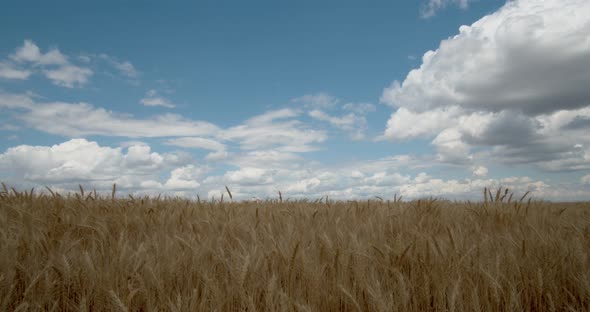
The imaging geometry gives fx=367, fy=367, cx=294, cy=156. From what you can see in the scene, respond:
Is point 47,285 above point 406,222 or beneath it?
beneath

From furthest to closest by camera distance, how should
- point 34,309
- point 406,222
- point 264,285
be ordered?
point 406,222 → point 264,285 → point 34,309

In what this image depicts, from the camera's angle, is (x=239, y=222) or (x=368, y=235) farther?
(x=239, y=222)

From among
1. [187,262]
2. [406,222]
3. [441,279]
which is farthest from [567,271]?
[187,262]

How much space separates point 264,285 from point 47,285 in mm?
1029

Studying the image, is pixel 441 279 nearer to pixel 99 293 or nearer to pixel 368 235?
pixel 368 235

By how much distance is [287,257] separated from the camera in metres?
2.03

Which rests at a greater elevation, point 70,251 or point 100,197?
point 100,197

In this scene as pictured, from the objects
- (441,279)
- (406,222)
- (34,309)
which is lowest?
(34,309)

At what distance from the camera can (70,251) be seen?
7.77ft

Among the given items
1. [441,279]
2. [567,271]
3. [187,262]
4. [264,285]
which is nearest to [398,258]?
[441,279]

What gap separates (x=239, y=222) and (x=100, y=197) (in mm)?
2840

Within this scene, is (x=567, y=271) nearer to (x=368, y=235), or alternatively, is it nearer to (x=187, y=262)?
(x=368, y=235)

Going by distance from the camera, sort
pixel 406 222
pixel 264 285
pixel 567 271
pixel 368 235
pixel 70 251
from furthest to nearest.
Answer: pixel 406 222
pixel 368 235
pixel 70 251
pixel 567 271
pixel 264 285

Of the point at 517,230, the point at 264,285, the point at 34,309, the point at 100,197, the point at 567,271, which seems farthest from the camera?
the point at 100,197
